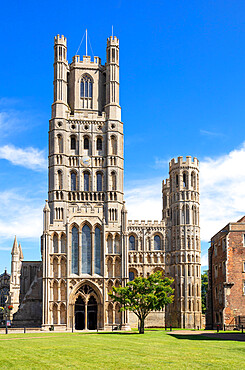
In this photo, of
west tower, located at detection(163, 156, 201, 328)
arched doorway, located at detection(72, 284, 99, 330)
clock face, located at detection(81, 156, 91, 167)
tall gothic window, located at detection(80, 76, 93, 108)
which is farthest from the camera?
west tower, located at detection(163, 156, 201, 328)

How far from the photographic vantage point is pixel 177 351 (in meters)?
29.2

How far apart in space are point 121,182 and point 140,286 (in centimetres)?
2323

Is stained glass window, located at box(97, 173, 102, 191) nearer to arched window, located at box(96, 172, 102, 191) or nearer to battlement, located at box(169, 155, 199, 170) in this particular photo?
arched window, located at box(96, 172, 102, 191)

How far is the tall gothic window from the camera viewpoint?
82.0 metres

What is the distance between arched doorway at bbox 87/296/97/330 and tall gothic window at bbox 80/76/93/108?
96.4 ft

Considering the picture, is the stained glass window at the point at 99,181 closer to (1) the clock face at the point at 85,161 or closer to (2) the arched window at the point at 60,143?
(1) the clock face at the point at 85,161

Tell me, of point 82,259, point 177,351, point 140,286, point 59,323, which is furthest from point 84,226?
point 177,351

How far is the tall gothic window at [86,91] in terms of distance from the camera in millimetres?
82000

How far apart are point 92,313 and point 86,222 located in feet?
40.0

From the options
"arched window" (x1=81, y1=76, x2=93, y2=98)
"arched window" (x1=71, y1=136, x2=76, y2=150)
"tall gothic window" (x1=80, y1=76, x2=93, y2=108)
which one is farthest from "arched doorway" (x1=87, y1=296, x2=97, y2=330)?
"arched window" (x1=81, y1=76, x2=93, y2=98)

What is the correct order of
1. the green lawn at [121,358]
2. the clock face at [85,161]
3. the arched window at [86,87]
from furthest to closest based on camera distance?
the arched window at [86,87], the clock face at [85,161], the green lawn at [121,358]

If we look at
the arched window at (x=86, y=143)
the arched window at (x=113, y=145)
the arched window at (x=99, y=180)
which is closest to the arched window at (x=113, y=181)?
the arched window at (x=99, y=180)

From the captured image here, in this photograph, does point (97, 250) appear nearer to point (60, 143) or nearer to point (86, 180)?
point (86, 180)

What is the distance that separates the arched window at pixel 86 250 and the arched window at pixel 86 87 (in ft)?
70.2
